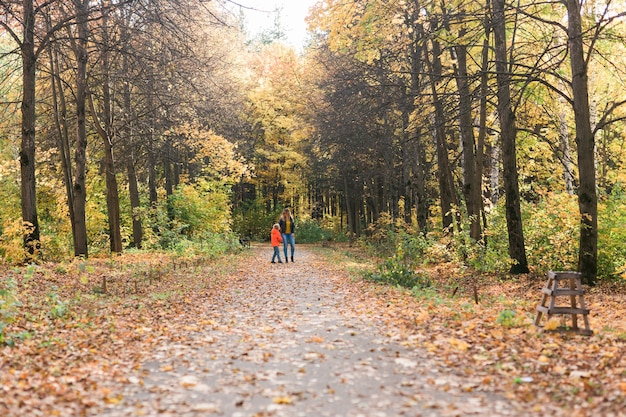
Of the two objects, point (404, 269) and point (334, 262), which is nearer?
point (404, 269)

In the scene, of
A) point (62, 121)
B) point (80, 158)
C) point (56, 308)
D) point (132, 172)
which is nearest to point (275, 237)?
point (132, 172)

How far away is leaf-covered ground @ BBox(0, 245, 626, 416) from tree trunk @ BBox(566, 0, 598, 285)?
0.90 meters

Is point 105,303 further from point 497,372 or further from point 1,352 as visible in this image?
point 497,372

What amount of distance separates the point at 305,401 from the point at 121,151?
18.8 metres

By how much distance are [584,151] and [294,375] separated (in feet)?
27.7

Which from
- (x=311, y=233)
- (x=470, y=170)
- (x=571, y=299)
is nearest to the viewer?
(x=571, y=299)

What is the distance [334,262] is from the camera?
21.1 m

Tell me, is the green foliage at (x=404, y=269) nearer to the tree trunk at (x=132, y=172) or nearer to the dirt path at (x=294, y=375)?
the dirt path at (x=294, y=375)

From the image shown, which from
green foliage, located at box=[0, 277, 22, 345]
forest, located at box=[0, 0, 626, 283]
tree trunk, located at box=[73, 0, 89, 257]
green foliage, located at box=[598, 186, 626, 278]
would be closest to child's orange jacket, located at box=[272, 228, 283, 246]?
forest, located at box=[0, 0, 626, 283]

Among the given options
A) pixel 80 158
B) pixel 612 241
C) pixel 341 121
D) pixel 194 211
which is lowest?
pixel 612 241

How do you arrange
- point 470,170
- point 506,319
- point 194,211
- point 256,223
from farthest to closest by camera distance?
point 256,223 < point 194,211 < point 470,170 < point 506,319

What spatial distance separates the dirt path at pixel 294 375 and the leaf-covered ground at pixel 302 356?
22 millimetres

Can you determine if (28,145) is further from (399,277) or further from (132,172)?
(399,277)

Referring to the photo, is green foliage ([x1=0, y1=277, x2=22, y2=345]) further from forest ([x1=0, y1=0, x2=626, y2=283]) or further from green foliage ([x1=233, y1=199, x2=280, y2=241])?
green foliage ([x1=233, y1=199, x2=280, y2=241])
